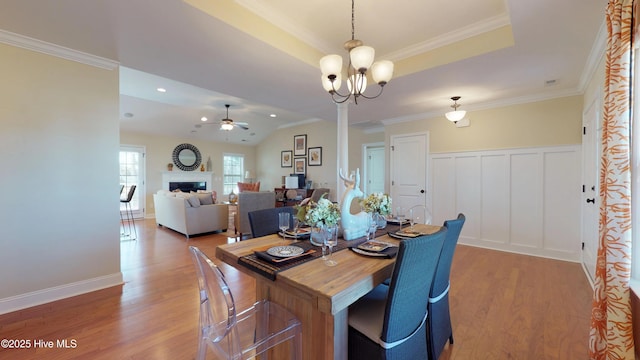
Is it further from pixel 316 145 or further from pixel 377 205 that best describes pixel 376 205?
pixel 316 145

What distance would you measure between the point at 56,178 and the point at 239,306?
2.17 metres

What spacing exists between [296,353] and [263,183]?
8635 millimetres

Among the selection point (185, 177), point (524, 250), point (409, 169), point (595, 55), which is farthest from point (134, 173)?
point (595, 55)

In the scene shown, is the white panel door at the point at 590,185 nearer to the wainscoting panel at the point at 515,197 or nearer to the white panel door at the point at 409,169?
the wainscoting panel at the point at 515,197

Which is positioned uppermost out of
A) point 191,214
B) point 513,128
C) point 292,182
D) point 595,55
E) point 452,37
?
point 452,37

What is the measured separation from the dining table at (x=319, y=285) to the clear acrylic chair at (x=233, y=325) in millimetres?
67

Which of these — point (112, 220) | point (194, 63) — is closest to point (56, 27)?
point (194, 63)

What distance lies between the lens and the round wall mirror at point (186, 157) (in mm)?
8008

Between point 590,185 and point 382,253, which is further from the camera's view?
point 590,185

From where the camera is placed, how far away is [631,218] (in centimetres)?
141

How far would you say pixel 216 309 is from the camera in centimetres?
134

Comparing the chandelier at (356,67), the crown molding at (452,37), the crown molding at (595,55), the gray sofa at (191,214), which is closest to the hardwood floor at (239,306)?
the gray sofa at (191,214)

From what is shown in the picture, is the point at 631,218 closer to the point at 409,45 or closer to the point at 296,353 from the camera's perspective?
the point at 296,353

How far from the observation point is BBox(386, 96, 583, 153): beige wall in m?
3.70
